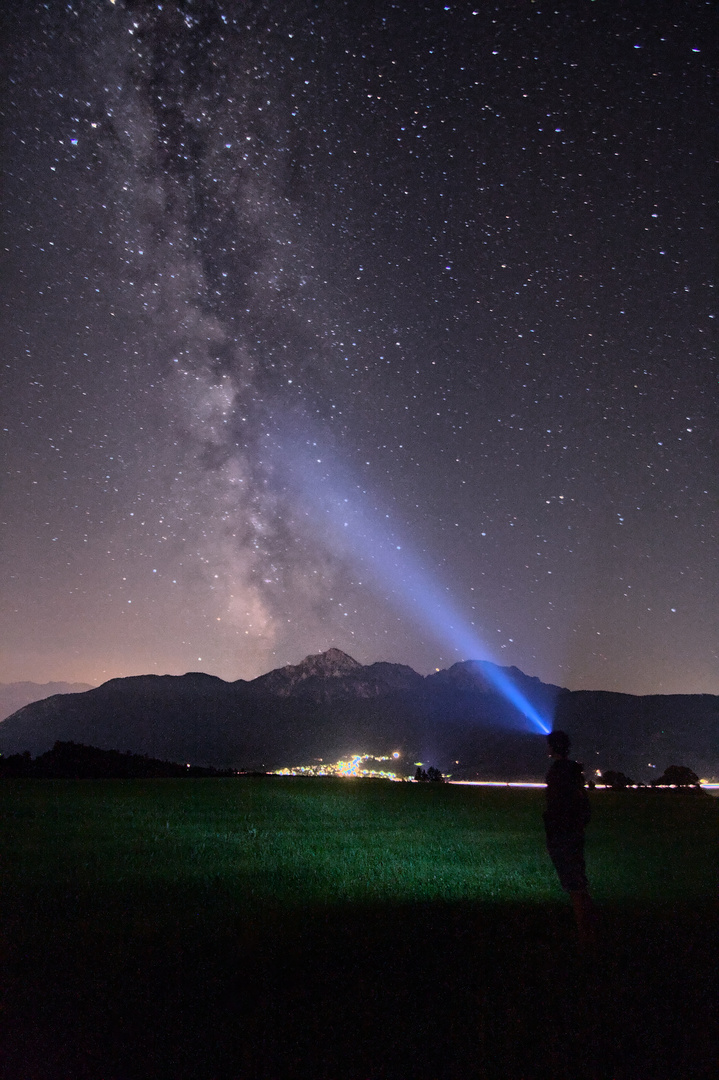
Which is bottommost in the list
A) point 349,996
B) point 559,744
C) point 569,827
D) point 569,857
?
point 349,996

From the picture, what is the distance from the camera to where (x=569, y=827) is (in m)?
7.57

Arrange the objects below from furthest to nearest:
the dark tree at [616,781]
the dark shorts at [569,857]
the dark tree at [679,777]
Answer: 1. the dark tree at [679,777]
2. the dark tree at [616,781]
3. the dark shorts at [569,857]

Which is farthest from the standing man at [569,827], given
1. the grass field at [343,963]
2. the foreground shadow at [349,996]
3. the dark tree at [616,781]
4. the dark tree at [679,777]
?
the dark tree at [679,777]

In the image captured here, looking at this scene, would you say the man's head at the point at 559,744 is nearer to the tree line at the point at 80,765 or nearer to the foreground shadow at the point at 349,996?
the foreground shadow at the point at 349,996

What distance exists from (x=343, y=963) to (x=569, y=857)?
2762mm

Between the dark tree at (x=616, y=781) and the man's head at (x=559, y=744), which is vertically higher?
the man's head at (x=559, y=744)

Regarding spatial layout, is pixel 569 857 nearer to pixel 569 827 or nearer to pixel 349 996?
pixel 569 827

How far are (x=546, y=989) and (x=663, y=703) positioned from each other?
208 metres

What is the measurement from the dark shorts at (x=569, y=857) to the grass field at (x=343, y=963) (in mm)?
674

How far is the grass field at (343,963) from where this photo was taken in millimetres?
4570

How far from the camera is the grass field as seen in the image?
4570mm

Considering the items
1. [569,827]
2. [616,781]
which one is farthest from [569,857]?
[616,781]

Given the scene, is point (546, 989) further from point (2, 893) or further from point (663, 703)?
point (663, 703)

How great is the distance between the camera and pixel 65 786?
2977 cm
